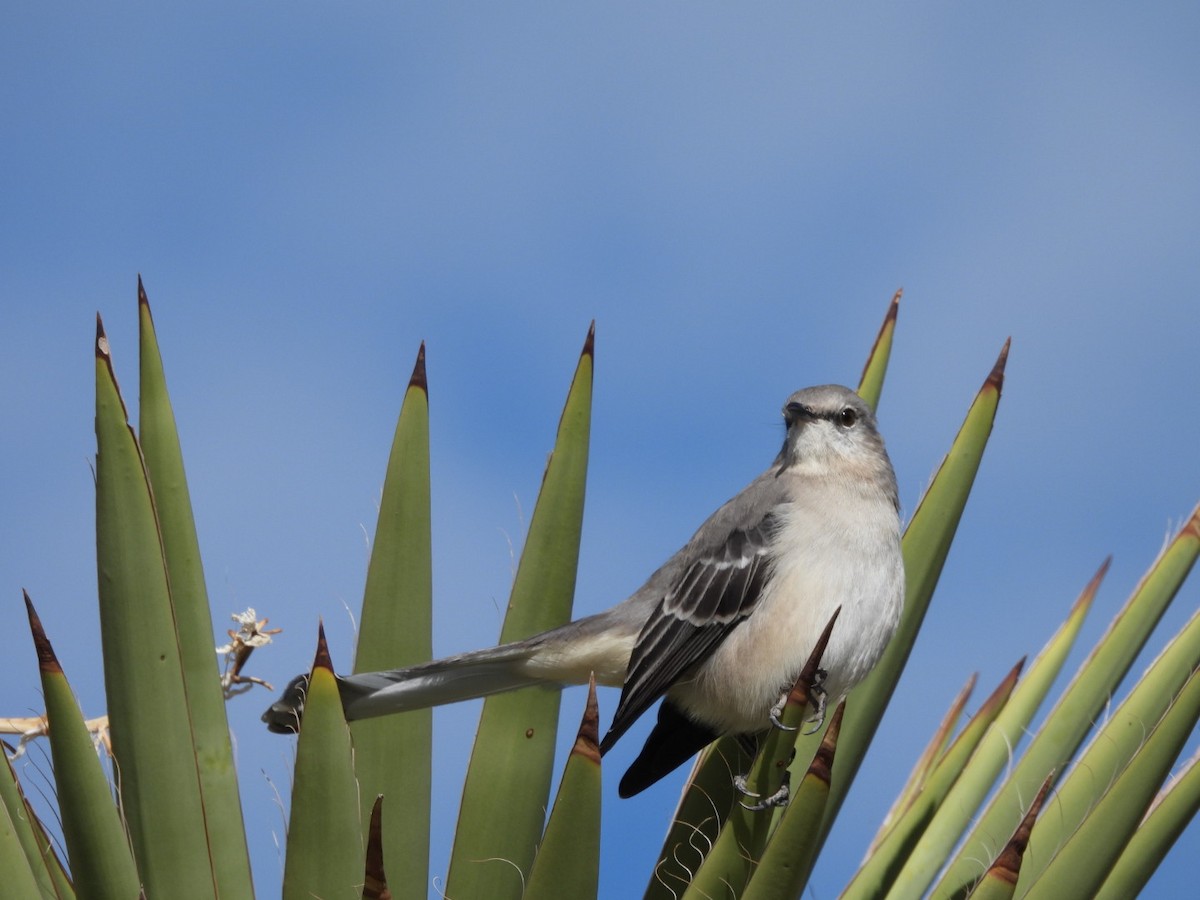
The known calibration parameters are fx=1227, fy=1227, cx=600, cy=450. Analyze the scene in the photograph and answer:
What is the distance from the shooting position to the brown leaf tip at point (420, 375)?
3.73m

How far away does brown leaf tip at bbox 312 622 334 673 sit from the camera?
2.70 meters

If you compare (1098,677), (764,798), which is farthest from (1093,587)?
(764,798)

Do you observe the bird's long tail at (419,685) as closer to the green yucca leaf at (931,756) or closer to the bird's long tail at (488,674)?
the bird's long tail at (488,674)

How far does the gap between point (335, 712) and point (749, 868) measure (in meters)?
1.04

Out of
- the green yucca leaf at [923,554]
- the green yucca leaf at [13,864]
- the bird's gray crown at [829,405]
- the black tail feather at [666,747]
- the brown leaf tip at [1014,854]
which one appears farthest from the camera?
the bird's gray crown at [829,405]

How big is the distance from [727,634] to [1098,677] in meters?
1.22

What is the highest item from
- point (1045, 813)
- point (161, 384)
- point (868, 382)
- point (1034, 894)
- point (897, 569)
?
point (868, 382)

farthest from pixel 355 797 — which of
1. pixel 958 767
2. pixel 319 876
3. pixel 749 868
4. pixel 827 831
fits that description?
pixel 958 767

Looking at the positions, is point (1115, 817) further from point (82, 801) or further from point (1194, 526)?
point (82, 801)

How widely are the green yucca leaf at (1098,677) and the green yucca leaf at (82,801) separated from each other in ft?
8.16

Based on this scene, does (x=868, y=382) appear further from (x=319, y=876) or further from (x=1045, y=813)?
(x=319, y=876)

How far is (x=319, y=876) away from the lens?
2.84m

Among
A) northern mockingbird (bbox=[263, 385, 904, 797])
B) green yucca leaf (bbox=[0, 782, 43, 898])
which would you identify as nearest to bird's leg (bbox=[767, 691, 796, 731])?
northern mockingbird (bbox=[263, 385, 904, 797])

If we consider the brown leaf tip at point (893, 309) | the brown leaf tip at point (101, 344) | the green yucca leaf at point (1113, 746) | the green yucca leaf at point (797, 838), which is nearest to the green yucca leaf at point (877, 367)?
the brown leaf tip at point (893, 309)
